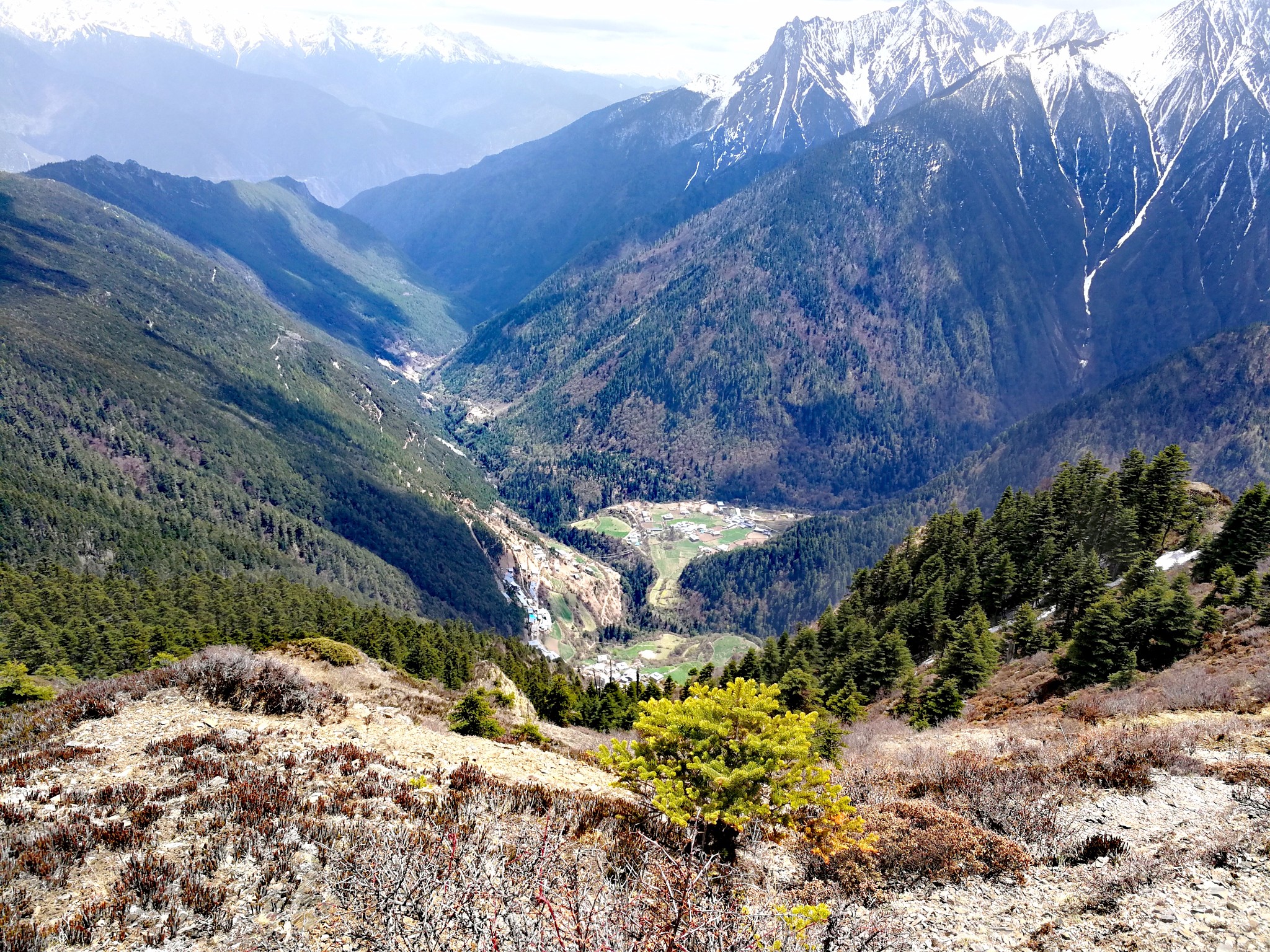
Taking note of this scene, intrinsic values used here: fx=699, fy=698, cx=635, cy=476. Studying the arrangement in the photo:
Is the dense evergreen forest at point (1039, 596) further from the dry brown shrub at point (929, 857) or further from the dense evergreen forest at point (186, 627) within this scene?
the dense evergreen forest at point (186, 627)

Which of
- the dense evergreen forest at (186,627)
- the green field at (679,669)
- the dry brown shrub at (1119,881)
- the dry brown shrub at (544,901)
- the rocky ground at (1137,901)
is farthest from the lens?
the green field at (679,669)

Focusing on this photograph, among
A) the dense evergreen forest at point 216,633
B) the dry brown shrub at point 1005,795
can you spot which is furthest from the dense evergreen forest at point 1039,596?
the dry brown shrub at point 1005,795

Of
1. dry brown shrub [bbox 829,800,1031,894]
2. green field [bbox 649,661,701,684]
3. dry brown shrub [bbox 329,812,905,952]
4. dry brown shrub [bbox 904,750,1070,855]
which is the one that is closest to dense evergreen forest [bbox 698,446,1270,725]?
dry brown shrub [bbox 904,750,1070,855]

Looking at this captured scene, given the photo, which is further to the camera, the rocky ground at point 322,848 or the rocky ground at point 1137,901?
the rocky ground at point 322,848

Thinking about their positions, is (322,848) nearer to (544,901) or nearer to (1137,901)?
(544,901)

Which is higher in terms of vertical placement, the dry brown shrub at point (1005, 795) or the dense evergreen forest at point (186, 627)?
the dry brown shrub at point (1005, 795)

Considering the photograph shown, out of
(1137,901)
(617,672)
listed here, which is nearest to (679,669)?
(617,672)

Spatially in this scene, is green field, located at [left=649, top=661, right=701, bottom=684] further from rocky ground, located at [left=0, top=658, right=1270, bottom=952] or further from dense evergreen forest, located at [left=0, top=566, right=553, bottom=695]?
rocky ground, located at [left=0, top=658, right=1270, bottom=952]
